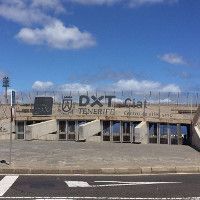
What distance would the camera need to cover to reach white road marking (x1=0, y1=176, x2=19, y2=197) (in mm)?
13211

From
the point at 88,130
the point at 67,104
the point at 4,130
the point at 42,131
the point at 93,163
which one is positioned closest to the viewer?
the point at 93,163

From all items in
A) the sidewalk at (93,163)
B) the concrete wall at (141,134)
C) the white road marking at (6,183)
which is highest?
the concrete wall at (141,134)

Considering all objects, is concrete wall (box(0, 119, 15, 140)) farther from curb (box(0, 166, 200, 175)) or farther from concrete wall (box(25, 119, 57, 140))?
curb (box(0, 166, 200, 175))

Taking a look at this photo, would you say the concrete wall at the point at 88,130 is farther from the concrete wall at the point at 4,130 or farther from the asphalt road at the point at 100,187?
the asphalt road at the point at 100,187

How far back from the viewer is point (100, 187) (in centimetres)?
1405

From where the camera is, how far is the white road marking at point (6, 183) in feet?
43.3

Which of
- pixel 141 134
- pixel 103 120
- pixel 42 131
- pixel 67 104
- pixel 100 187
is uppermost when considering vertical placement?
pixel 67 104

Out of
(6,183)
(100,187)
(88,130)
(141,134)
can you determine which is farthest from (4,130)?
(100,187)

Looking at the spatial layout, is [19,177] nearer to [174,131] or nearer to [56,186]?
[56,186]

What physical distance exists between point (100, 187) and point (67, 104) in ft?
96.5

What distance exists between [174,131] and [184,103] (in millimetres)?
8940

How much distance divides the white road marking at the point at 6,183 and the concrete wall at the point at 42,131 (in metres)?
18.2

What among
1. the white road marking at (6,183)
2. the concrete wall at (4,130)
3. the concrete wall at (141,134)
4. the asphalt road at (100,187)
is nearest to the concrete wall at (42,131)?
the concrete wall at (4,130)

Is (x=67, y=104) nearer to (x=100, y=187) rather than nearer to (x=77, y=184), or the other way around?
(x=77, y=184)
